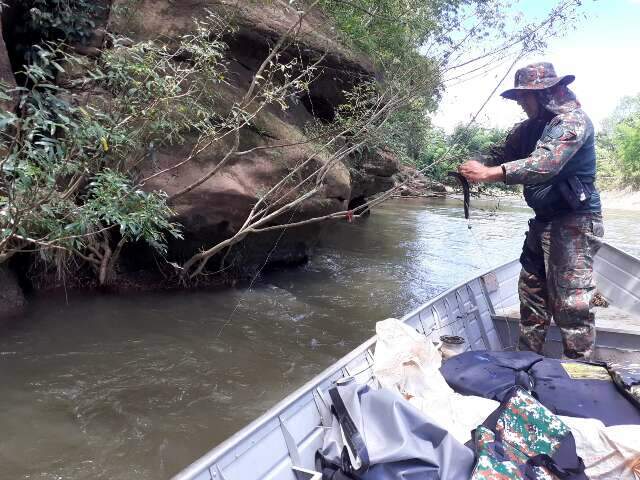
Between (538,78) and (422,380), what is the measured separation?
2.17 m

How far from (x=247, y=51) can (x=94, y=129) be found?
14.7 ft

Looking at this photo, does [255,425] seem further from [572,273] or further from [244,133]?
[244,133]

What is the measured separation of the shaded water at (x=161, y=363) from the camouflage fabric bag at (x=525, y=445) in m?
2.05

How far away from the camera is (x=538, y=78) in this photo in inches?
127

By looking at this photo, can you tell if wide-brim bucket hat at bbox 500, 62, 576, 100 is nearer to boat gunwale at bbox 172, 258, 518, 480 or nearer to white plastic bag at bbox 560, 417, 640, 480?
boat gunwale at bbox 172, 258, 518, 480

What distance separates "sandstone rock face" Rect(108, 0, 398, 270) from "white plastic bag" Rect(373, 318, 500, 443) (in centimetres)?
382

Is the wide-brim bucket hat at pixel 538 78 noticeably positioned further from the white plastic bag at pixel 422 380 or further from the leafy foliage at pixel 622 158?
the leafy foliage at pixel 622 158

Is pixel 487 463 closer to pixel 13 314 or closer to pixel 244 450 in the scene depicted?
pixel 244 450

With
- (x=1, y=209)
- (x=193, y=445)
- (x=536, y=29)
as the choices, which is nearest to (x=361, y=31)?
(x=536, y=29)

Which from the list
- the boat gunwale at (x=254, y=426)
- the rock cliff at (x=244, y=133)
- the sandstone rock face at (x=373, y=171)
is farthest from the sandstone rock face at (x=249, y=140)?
the boat gunwale at (x=254, y=426)

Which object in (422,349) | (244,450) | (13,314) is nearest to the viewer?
(244,450)

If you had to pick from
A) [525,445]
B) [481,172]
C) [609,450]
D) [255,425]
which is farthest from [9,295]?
[609,450]

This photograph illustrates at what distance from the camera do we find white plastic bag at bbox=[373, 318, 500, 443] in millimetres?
2285

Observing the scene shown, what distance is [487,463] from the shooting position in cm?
189
